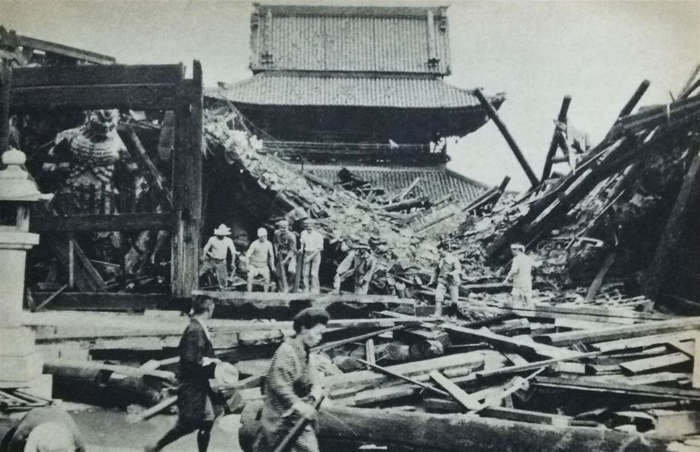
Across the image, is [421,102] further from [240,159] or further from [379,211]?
[240,159]

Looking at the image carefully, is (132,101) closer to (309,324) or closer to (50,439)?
(50,439)

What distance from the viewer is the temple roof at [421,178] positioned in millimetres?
17828

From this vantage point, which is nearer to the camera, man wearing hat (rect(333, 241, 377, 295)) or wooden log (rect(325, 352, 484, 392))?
wooden log (rect(325, 352, 484, 392))

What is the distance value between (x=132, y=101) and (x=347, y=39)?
44.1 ft

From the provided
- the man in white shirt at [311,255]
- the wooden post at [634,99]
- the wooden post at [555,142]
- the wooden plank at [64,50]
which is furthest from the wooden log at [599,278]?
the wooden plank at [64,50]

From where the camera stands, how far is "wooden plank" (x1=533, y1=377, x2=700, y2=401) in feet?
16.3

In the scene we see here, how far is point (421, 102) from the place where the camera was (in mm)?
18188

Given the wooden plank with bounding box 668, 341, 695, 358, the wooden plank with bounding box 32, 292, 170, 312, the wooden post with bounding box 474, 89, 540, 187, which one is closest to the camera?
the wooden plank with bounding box 668, 341, 695, 358

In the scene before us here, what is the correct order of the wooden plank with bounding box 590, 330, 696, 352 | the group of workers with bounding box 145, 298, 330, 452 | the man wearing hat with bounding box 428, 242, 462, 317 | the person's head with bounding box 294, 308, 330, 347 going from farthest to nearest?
the man wearing hat with bounding box 428, 242, 462, 317 < the wooden plank with bounding box 590, 330, 696, 352 < the person's head with bounding box 294, 308, 330, 347 < the group of workers with bounding box 145, 298, 330, 452

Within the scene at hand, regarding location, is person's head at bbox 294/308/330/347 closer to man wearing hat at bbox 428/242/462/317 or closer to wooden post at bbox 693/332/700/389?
wooden post at bbox 693/332/700/389

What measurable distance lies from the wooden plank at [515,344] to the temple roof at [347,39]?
13.9 metres

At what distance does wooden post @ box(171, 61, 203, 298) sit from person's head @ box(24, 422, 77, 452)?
3.14 m

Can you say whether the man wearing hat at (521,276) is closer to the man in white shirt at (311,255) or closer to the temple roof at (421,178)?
the man in white shirt at (311,255)

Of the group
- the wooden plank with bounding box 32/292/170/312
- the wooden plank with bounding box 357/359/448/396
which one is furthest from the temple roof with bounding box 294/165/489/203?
the wooden plank with bounding box 357/359/448/396
